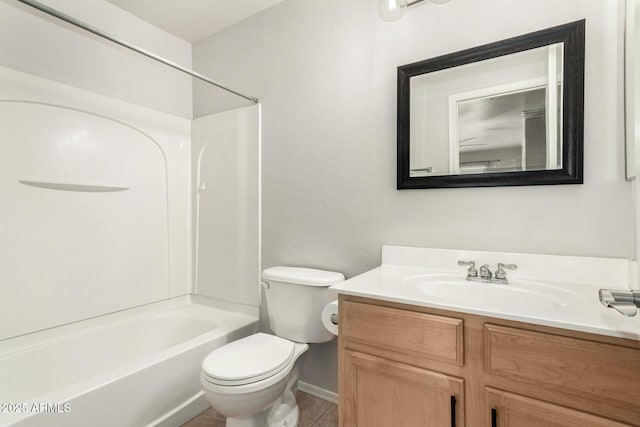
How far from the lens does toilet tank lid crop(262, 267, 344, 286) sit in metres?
1.60

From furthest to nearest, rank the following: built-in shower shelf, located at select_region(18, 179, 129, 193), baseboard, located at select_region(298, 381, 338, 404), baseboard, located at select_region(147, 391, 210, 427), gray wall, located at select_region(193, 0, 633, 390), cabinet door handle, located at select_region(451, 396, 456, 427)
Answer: baseboard, located at select_region(298, 381, 338, 404) → built-in shower shelf, located at select_region(18, 179, 129, 193) → baseboard, located at select_region(147, 391, 210, 427) → gray wall, located at select_region(193, 0, 633, 390) → cabinet door handle, located at select_region(451, 396, 456, 427)

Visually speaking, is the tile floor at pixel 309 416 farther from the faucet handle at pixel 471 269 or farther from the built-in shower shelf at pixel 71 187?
the built-in shower shelf at pixel 71 187

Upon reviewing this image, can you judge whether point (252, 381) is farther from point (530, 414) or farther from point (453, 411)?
point (530, 414)

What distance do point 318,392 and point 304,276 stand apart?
78cm

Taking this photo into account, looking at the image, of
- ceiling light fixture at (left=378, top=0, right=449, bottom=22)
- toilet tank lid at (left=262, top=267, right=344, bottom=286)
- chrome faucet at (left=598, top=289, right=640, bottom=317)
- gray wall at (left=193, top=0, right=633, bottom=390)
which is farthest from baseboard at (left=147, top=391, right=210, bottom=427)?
ceiling light fixture at (left=378, top=0, right=449, bottom=22)

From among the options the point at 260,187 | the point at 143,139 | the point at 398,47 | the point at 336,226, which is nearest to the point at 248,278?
the point at 260,187

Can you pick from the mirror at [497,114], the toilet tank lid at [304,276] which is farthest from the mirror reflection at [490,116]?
the toilet tank lid at [304,276]

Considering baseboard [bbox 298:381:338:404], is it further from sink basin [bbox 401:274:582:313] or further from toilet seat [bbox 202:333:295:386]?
sink basin [bbox 401:274:582:313]

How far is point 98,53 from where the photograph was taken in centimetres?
199

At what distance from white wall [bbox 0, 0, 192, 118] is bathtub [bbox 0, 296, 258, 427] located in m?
1.50

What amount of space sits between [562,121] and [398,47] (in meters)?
0.84

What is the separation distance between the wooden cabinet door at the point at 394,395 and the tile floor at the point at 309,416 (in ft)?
1.81

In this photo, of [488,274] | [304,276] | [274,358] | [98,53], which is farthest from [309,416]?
[98,53]

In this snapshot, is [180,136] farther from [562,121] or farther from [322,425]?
[562,121]
